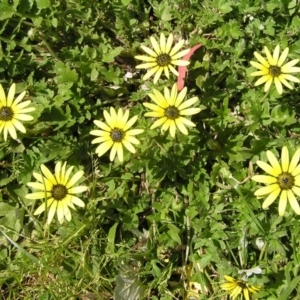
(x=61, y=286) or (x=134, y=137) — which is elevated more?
(x=134, y=137)

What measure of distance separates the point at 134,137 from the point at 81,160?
2.28 feet

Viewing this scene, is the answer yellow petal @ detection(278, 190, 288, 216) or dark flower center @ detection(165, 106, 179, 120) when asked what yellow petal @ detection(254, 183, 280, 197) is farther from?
dark flower center @ detection(165, 106, 179, 120)

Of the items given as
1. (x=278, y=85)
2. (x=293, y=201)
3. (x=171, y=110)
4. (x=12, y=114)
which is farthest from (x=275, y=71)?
(x=12, y=114)

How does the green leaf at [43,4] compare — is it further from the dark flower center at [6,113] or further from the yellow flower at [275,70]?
the yellow flower at [275,70]

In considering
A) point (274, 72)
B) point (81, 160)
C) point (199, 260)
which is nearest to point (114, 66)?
point (81, 160)

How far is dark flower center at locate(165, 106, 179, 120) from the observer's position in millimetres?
3685

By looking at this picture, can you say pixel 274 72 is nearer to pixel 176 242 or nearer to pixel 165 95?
pixel 165 95

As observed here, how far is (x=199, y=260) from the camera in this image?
4035 millimetres

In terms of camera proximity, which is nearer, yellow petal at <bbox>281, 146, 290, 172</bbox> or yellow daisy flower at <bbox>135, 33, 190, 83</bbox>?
yellow petal at <bbox>281, 146, 290, 172</bbox>

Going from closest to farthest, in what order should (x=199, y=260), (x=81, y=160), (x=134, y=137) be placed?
(x=134, y=137)
(x=199, y=260)
(x=81, y=160)

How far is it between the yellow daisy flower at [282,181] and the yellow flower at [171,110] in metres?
0.53

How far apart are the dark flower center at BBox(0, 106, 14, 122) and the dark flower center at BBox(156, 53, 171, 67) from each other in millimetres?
1023

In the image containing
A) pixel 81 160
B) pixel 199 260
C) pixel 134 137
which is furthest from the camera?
pixel 81 160

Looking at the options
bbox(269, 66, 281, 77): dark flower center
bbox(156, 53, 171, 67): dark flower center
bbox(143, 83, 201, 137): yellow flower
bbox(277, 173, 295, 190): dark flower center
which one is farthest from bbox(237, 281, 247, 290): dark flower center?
bbox(156, 53, 171, 67): dark flower center
